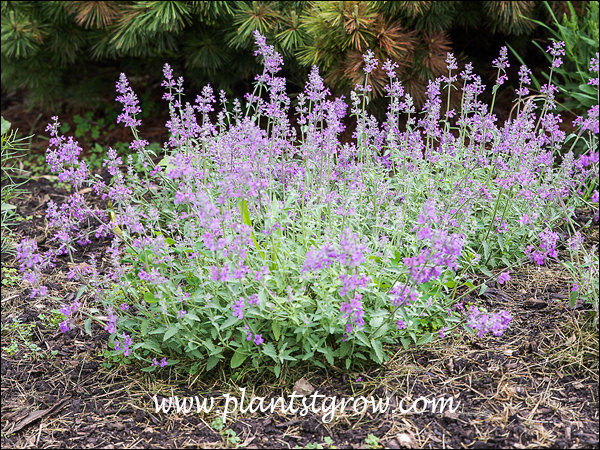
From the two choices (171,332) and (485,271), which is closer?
(171,332)

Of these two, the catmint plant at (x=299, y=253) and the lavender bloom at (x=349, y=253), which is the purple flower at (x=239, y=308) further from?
the lavender bloom at (x=349, y=253)

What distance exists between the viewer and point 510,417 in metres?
2.52

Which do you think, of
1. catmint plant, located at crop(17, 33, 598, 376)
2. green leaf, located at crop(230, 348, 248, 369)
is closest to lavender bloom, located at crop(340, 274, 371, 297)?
catmint plant, located at crop(17, 33, 598, 376)

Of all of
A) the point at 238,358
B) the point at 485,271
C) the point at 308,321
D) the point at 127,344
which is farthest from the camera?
the point at 485,271

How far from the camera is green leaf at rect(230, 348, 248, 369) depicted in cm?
264

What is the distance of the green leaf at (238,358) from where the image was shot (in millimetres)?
2641

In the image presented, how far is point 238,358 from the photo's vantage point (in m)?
2.67

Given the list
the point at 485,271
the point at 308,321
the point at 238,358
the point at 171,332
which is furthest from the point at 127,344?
the point at 485,271

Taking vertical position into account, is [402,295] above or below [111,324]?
above

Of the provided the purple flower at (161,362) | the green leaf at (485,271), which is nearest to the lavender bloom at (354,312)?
the purple flower at (161,362)

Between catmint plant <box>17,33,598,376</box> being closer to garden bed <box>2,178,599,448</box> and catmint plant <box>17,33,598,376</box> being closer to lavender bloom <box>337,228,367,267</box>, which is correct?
lavender bloom <box>337,228,367,267</box>

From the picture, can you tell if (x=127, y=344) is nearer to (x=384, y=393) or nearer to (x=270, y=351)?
(x=270, y=351)

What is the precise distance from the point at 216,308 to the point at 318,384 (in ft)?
1.73

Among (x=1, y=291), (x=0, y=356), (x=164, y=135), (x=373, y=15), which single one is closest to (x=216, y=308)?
(x=0, y=356)
